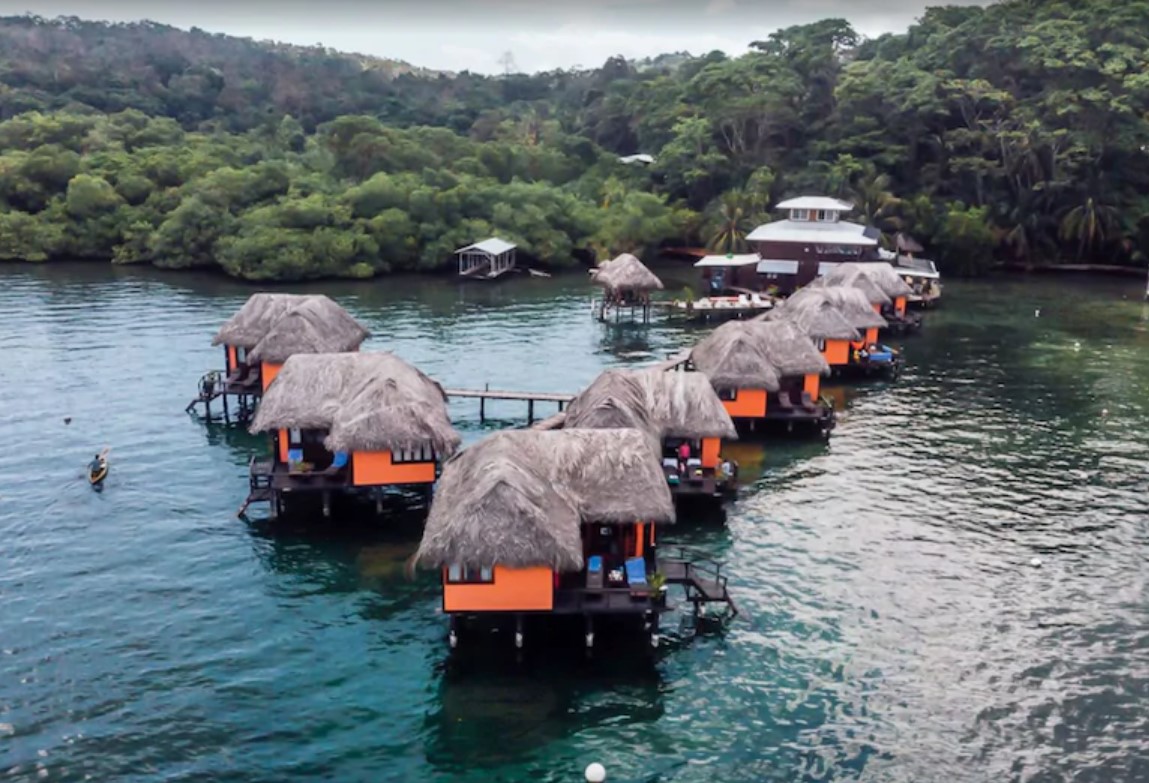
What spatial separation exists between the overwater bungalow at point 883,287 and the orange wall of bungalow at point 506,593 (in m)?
41.1

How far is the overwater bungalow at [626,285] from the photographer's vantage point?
67.3m

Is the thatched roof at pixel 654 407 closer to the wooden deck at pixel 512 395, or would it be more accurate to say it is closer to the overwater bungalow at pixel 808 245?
the wooden deck at pixel 512 395

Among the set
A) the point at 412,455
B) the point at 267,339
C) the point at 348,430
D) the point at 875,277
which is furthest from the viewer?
the point at 875,277

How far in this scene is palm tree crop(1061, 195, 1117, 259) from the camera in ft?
279

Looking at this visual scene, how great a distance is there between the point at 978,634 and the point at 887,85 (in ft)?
254

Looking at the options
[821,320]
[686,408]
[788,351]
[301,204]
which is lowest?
[686,408]

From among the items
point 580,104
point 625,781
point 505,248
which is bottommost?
point 625,781

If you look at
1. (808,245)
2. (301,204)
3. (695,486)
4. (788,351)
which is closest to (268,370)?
(695,486)

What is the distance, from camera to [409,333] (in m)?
63.4

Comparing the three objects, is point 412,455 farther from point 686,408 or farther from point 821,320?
point 821,320

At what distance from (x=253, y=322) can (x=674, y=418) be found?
69.5ft

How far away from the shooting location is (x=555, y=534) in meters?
26.2

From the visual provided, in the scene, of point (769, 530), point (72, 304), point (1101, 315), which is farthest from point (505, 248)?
point (769, 530)

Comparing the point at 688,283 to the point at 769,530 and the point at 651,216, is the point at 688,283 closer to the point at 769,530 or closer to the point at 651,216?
the point at 651,216
